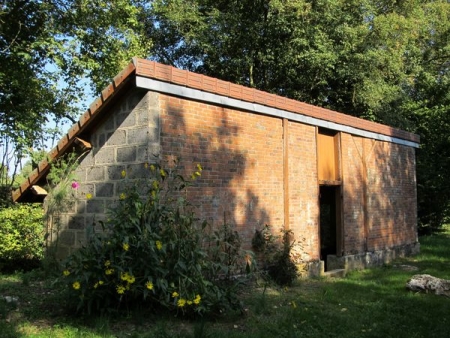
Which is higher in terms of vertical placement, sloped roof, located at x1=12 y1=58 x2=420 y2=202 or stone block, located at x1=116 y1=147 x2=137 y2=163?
sloped roof, located at x1=12 y1=58 x2=420 y2=202

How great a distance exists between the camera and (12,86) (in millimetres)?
14750

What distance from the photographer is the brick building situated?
21.9ft

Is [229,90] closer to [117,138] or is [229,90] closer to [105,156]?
[117,138]

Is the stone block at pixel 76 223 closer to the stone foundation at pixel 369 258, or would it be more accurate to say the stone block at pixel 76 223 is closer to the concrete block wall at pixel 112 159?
the concrete block wall at pixel 112 159

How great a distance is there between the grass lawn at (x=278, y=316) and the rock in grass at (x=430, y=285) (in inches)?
7.1

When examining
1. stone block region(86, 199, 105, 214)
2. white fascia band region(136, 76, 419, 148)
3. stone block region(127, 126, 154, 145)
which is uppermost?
white fascia band region(136, 76, 419, 148)

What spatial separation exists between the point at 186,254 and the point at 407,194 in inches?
437

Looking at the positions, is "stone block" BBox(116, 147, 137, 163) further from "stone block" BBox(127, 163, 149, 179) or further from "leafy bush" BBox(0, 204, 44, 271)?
"leafy bush" BBox(0, 204, 44, 271)

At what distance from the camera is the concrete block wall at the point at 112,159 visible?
6.52 metres

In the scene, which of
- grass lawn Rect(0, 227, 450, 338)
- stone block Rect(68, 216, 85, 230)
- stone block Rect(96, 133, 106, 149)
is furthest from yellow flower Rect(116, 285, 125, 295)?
stone block Rect(96, 133, 106, 149)

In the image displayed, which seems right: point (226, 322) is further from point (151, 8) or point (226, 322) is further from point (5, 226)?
point (151, 8)

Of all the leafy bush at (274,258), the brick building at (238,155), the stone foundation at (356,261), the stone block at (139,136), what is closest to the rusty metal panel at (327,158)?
the brick building at (238,155)

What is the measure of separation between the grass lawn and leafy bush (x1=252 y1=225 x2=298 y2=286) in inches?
11.5

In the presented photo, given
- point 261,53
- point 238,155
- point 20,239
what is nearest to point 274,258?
point 238,155
